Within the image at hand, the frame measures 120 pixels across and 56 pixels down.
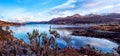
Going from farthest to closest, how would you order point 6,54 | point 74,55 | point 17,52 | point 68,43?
point 68,43
point 74,55
point 17,52
point 6,54

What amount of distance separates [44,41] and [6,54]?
506 centimetres

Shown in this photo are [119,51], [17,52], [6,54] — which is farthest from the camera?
[119,51]

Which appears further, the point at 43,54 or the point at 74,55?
the point at 74,55

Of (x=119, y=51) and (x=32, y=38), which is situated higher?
(x=32, y=38)

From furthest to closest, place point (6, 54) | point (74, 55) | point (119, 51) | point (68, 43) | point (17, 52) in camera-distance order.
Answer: point (68, 43) → point (119, 51) → point (74, 55) → point (17, 52) → point (6, 54)

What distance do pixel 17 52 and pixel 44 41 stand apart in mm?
3816

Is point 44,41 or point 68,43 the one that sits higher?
point 44,41

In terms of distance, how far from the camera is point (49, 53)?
29938mm

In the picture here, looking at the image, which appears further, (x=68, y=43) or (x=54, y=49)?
(x=68, y=43)

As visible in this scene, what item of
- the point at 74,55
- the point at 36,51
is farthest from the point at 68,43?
the point at 36,51

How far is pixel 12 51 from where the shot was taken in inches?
1227

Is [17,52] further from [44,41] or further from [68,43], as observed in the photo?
[68,43]

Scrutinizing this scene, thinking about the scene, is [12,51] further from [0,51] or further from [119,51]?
[119,51]

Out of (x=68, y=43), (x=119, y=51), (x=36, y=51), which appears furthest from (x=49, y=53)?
(x=68, y=43)
